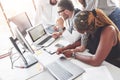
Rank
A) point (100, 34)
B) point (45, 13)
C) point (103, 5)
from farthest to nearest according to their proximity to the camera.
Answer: point (45, 13)
point (103, 5)
point (100, 34)

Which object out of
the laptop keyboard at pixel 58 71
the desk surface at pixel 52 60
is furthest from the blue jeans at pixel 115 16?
the laptop keyboard at pixel 58 71

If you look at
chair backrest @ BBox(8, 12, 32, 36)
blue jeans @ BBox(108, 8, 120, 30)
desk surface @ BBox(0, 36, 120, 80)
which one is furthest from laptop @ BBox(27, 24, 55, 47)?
blue jeans @ BBox(108, 8, 120, 30)

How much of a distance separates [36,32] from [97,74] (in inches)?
44.2

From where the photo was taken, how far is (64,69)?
5.19 ft

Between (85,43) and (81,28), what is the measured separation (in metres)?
0.42

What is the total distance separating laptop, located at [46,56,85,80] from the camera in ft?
4.91

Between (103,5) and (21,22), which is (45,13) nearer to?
(21,22)

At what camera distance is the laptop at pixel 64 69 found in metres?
1.50

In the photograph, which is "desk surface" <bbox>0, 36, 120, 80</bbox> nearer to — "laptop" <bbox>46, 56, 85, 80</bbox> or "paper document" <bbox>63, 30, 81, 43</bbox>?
"laptop" <bbox>46, 56, 85, 80</bbox>

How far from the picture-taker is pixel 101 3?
8.07ft

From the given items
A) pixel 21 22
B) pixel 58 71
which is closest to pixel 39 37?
pixel 21 22

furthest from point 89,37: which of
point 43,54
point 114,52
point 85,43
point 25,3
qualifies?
point 25,3

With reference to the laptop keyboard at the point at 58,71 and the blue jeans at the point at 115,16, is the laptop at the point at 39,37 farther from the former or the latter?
the blue jeans at the point at 115,16

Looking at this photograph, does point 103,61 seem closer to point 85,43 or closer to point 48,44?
point 85,43
